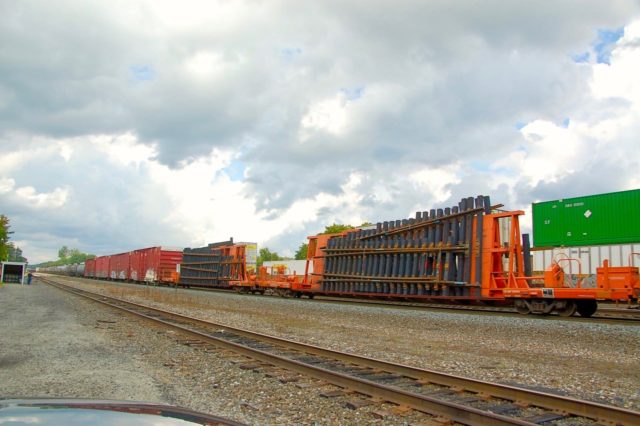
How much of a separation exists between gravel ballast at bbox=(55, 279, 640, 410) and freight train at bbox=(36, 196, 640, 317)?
1.31 meters

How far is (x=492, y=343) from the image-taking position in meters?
10.4

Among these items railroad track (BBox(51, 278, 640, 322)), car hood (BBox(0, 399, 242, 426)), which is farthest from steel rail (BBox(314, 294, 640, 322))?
car hood (BBox(0, 399, 242, 426))

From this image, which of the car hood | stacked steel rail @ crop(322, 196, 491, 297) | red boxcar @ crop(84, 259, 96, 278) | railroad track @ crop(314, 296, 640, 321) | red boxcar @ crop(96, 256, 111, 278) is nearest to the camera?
the car hood

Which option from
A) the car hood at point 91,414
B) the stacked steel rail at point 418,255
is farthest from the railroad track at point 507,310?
the car hood at point 91,414

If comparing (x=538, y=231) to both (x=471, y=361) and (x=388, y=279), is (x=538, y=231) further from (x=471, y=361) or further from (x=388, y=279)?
(x=471, y=361)

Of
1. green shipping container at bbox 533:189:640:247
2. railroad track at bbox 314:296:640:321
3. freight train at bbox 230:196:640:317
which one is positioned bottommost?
railroad track at bbox 314:296:640:321

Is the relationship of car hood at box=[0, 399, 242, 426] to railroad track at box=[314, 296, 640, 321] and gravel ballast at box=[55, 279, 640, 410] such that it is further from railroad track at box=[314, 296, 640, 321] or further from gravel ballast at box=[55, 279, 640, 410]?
railroad track at box=[314, 296, 640, 321]

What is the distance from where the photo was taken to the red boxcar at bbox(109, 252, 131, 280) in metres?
54.7

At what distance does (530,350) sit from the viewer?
31.3 ft

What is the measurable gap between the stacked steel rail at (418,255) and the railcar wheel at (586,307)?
10.6ft

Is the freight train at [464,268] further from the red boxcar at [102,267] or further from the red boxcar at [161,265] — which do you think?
the red boxcar at [102,267]

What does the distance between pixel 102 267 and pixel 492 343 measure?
66.7m

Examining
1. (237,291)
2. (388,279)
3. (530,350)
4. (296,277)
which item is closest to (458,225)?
(388,279)

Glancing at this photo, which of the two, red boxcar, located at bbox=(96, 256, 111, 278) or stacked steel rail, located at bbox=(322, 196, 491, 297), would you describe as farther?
red boxcar, located at bbox=(96, 256, 111, 278)
